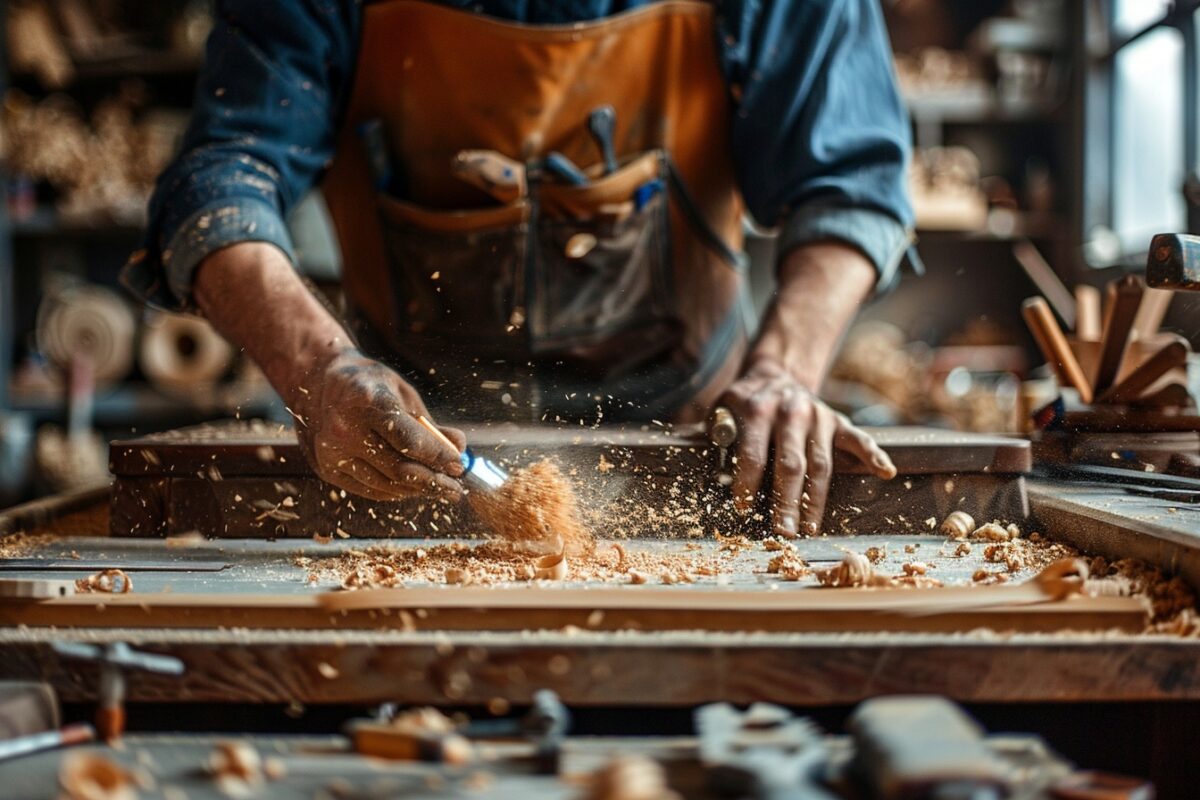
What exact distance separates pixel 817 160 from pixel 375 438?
37.5 inches

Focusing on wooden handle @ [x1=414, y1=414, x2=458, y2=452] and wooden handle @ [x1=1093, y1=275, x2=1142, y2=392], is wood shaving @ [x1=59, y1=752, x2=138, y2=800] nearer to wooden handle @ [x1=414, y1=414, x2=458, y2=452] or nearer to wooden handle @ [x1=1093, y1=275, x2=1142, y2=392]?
wooden handle @ [x1=414, y1=414, x2=458, y2=452]

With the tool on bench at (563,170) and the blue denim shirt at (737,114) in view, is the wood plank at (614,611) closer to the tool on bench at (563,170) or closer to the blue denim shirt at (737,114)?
the blue denim shirt at (737,114)

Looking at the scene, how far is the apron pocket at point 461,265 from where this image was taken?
6.03ft

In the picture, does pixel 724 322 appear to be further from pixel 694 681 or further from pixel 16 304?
pixel 16 304

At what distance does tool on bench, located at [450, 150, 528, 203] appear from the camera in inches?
70.4

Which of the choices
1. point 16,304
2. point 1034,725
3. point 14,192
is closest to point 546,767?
point 1034,725

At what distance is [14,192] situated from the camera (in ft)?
13.1

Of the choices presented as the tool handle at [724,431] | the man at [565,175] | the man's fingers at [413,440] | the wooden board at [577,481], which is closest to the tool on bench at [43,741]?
the man's fingers at [413,440]

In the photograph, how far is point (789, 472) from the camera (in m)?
1.36

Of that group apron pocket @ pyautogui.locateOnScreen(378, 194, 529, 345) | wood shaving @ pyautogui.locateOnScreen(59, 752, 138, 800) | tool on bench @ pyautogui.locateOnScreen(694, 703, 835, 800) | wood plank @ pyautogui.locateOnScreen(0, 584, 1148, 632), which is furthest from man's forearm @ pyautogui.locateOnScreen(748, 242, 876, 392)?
wood shaving @ pyautogui.locateOnScreen(59, 752, 138, 800)

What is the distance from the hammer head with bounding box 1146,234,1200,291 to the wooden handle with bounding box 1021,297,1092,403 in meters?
0.49

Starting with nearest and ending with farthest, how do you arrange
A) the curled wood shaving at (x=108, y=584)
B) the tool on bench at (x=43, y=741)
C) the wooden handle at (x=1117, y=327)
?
1. the tool on bench at (x=43, y=741)
2. the curled wood shaving at (x=108, y=584)
3. the wooden handle at (x=1117, y=327)

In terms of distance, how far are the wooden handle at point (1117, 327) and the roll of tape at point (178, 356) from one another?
3202 mm

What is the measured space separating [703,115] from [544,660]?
130 cm
